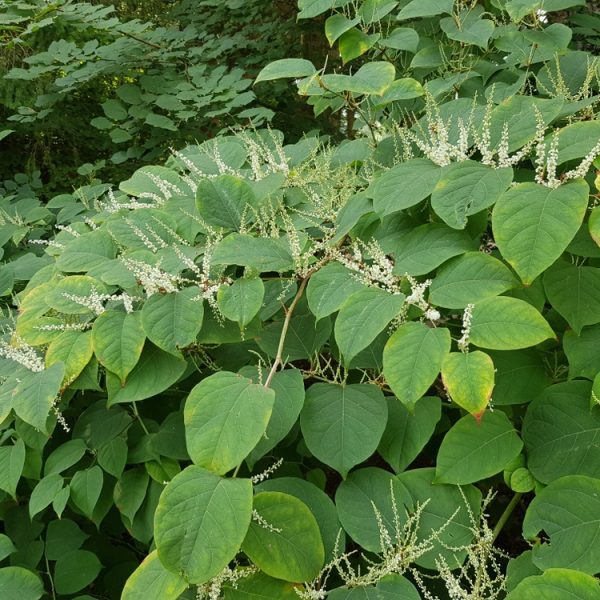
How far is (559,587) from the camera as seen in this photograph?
93 cm

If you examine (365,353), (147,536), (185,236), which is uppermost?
(185,236)

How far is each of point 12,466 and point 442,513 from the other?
1.01m

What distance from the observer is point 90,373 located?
142cm

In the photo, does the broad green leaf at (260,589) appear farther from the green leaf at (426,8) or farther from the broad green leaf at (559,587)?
the green leaf at (426,8)

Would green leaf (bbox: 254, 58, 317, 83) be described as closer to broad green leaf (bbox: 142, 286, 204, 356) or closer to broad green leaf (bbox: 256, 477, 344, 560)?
broad green leaf (bbox: 142, 286, 204, 356)

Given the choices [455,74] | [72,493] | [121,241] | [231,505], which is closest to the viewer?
[231,505]

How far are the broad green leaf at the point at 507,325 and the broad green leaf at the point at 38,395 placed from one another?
2.88ft

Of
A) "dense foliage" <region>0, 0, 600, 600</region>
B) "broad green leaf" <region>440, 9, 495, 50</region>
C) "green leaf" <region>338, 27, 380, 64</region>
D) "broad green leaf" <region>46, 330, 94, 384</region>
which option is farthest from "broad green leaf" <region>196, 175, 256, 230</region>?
"broad green leaf" <region>440, 9, 495, 50</region>

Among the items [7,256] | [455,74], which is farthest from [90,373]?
[7,256]

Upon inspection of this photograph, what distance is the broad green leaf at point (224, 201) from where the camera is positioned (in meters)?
1.54

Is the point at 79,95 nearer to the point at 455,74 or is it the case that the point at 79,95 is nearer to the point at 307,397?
the point at 455,74

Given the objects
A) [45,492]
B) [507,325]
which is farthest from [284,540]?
[45,492]

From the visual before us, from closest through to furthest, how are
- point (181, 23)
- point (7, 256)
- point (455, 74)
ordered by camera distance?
point (455, 74) < point (7, 256) < point (181, 23)

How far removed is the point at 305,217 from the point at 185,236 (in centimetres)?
33
